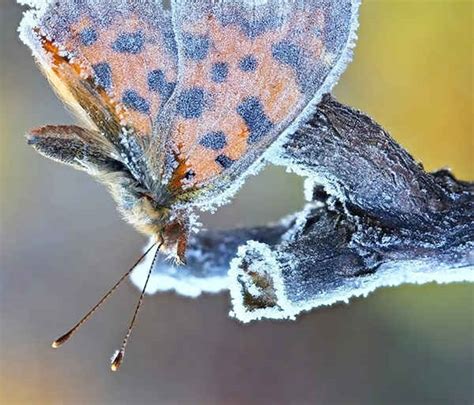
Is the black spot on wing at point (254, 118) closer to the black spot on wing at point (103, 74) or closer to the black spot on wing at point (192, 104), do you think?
the black spot on wing at point (192, 104)

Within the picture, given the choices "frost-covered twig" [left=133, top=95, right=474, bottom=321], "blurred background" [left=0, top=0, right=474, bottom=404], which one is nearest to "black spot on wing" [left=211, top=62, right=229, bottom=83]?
"frost-covered twig" [left=133, top=95, right=474, bottom=321]

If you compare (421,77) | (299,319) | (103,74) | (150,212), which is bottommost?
(150,212)

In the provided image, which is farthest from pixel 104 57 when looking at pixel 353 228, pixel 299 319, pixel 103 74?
pixel 299 319

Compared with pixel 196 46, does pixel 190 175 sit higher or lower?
lower

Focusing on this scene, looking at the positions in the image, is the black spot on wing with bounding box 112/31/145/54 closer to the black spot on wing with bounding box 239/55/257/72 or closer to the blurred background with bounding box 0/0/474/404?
the black spot on wing with bounding box 239/55/257/72

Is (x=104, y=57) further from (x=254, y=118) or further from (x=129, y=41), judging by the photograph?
(x=254, y=118)

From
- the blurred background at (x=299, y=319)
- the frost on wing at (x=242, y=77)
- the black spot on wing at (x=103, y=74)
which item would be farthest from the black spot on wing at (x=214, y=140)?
the blurred background at (x=299, y=319)
